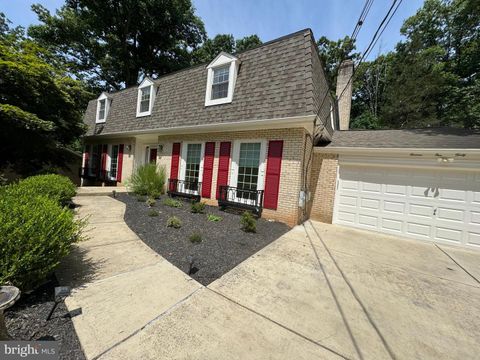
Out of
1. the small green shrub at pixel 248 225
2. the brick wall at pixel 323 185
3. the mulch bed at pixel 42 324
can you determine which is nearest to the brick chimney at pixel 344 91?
the brick wall at pixel 323 185

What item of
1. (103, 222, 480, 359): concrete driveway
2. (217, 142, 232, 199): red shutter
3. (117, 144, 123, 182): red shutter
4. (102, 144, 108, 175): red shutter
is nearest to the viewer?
(103, 222, 480, 359): concrete driveway

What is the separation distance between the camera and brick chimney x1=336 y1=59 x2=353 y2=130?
11.3 metres

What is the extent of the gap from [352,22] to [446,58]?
21.1 metres

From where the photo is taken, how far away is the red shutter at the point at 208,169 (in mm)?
7949

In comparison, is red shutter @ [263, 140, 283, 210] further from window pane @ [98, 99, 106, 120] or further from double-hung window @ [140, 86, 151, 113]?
window pane @ [98, 99, 106, 120]

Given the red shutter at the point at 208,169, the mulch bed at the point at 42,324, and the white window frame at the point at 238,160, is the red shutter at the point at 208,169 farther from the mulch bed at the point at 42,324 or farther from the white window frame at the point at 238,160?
the mulch bed at the point at 42,324

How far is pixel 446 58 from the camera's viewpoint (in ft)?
57.1

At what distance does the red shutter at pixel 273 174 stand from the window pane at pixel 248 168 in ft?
1.44

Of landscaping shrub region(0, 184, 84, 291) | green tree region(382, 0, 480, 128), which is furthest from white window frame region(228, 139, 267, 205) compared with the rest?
green tree region(382, 0, 480, 128)

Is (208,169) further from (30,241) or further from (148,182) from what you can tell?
(30,241)

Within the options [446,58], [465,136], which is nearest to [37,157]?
[465,136]

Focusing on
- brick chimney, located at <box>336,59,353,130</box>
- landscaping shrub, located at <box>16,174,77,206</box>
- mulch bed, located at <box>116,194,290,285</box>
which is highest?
brick chimney, located at <box>336,59,353,130</box>

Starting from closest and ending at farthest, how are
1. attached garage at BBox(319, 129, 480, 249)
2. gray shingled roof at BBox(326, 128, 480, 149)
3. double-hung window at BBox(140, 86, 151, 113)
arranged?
attached garage at BBox(319, 129, 480, 249)
gray shingled roof at BBox(326, 128, 480, 149)
double-hung window at BBox(140, 86, 151, 113)

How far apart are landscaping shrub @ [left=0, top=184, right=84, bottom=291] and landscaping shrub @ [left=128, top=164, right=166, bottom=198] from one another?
5738 mm
